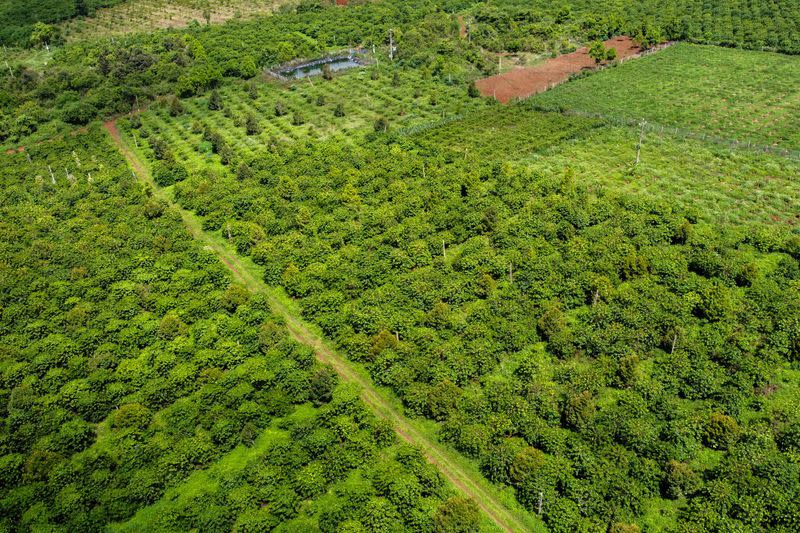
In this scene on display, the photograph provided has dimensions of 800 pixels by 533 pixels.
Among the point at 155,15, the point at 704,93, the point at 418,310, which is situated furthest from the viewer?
the point at 155,15

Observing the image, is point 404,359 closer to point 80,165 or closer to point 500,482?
point 500,482

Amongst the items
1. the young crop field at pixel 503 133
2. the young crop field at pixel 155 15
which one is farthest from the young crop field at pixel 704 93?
the young crop field at pixel 155 15

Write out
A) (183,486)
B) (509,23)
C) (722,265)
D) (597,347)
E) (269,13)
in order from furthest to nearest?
(269,13) < (509,23) < (722,265) < (597,347) < (183,486)

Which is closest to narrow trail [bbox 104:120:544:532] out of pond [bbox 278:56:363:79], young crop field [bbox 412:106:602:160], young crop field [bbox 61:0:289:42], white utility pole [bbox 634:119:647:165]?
young crop field [bbox 412:106:602:160]

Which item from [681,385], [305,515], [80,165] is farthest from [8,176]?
[681,385]

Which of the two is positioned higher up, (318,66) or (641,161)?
(318,66)

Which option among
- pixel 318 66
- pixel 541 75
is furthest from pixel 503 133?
pixel 318 66

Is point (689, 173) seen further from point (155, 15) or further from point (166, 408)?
point (155, 15)
